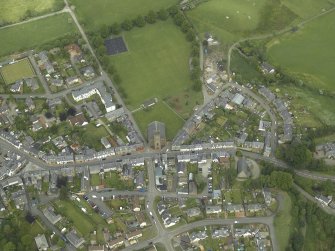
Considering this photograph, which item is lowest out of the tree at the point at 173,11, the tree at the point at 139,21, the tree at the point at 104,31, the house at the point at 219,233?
the house at the point at 219,233

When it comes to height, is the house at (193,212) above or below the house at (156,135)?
below

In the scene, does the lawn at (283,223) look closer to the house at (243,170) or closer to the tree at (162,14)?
the house at (243,170)

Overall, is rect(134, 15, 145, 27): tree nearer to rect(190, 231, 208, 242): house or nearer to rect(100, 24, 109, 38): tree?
rect(100, 24, 109, 38): tree

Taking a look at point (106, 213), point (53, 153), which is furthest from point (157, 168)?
point (53, 153)

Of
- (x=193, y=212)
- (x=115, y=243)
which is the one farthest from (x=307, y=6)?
(x=115, y=243)

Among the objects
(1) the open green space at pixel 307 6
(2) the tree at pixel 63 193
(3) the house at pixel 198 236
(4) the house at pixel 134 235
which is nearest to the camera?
(3) the house at pixel 198 236

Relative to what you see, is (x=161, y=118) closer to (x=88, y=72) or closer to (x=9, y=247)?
(x=88, y=72)

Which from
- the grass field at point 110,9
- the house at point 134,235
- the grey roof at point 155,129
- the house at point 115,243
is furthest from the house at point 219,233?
the grass field at point 110,9
